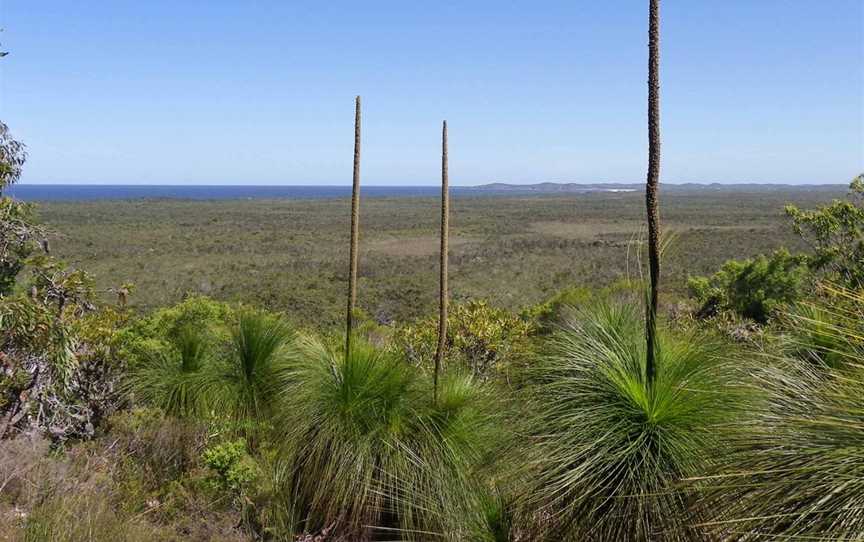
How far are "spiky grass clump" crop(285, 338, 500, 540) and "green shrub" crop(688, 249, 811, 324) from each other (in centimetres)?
1275

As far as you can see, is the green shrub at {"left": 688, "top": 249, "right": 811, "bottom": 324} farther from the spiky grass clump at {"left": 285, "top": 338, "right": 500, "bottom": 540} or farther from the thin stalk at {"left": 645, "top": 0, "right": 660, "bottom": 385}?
the thin stalk at {"left": 645, "top": 0, "right": 660, "bottom": 385}

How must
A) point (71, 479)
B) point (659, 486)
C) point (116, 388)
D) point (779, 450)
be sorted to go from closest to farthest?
point (779, 450)
point (659, 486)
point (71, 479)
point (116, 388)

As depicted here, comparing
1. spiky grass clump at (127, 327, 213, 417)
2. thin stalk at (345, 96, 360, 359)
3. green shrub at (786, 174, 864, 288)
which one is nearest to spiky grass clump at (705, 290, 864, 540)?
thin stalk at (345, 96, 360, 359)

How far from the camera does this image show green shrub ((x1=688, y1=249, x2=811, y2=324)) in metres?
16.2

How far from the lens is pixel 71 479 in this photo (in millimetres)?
4750

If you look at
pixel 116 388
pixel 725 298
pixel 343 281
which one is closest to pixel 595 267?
pixel 343 281

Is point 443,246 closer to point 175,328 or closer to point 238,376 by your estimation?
point 238,376

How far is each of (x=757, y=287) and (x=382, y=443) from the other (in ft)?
51.5

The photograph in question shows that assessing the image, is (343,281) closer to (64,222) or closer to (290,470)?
(290,470)

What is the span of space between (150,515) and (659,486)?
14.8ft

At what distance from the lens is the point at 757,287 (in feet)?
57.1

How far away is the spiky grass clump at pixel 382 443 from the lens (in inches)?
171

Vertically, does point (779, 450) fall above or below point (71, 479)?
above

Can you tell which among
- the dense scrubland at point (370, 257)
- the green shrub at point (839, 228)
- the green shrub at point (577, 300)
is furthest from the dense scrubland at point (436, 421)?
the green shrub at point (839, 228)
